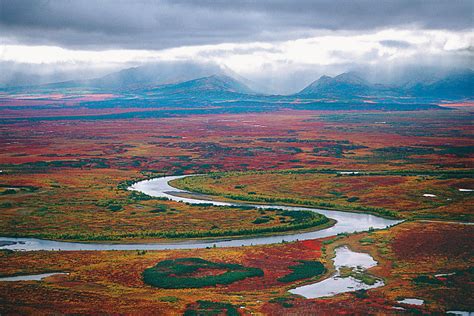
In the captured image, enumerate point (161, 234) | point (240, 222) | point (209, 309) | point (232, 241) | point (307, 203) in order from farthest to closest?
point (307, 203) < point (240, 222) < point (161, 234) < point (232, 241) < point (209, 309)

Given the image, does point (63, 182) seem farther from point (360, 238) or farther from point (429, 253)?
point (429, 253)

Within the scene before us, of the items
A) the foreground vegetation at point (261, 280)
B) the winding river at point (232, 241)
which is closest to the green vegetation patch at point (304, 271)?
the foreground vegetation at point (261, 280)

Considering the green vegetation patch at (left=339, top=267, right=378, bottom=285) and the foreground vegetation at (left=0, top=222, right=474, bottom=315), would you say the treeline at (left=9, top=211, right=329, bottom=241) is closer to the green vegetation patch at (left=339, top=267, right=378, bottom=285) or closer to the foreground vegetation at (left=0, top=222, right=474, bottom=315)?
the foreground vegetation at (left=0, top=222, right=474, bottom=315)

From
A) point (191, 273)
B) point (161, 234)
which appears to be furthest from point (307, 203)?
point (191, 273)

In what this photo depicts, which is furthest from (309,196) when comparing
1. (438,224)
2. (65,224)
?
(65,224)

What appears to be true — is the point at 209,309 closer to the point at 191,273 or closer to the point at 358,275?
the point at 191,273

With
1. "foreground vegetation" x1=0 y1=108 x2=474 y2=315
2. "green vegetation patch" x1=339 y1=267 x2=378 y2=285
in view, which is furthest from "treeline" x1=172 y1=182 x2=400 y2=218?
"green vegetation patch" x1=339 y1=267 x2=378 y2=285
